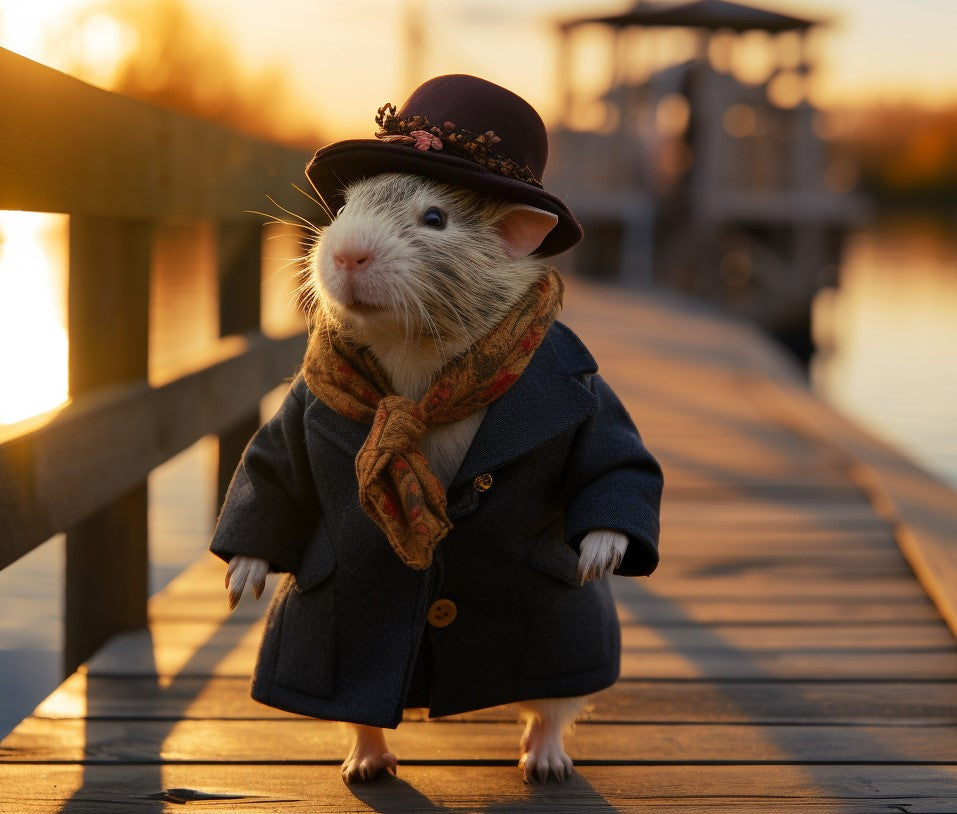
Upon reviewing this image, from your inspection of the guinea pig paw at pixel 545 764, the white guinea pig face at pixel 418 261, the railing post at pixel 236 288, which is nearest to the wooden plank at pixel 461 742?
the guinea pig paw at pixel 545 764

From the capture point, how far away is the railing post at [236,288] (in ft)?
13.0

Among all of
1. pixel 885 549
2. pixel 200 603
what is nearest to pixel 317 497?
pixel 200 603

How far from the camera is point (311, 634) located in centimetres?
216

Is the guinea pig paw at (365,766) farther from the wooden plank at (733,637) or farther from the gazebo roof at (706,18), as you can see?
the gazebo roof at (706,18)

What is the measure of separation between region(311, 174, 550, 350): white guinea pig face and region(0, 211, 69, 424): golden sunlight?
0.64 metres

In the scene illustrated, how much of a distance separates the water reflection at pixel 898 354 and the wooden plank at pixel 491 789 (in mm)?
4614

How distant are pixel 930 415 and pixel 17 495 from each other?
10.6 meters

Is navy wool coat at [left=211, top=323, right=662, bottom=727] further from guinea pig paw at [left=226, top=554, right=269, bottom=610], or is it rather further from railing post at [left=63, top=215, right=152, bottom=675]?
railing post at [left=63, top=215, right=152, bottom=675]

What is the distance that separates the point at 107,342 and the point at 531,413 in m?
1.12

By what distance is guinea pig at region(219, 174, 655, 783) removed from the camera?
1.92 meters

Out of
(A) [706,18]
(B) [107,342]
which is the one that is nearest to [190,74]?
(A) [706,18]

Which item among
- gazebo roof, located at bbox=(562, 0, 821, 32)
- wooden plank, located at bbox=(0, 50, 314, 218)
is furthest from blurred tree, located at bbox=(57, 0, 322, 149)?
wooden plank, located at bbox=(0, 50, 314, 218)

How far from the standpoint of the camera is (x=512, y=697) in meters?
2.19

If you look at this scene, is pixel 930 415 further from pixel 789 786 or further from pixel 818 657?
pixel 789 786
